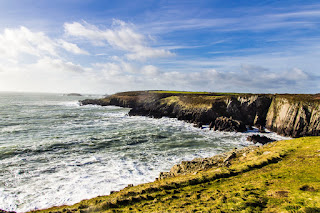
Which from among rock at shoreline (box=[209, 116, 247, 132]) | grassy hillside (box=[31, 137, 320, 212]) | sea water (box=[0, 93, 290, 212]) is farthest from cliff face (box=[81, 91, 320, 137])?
grassy hillside (box=[31, 137, 320, 212])

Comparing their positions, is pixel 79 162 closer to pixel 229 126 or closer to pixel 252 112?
pixel 229 126

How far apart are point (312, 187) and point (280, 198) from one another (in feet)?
6.66

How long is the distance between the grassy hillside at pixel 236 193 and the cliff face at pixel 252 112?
30822mm

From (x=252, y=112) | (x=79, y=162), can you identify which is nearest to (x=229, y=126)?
(x=252, y=112)

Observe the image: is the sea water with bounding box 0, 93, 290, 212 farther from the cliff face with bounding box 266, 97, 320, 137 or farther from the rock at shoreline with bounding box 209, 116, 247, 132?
the cliff face with bounding box 266, 97, 320, 137

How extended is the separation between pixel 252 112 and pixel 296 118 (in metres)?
12.8

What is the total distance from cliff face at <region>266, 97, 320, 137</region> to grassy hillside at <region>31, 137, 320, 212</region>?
30.3 metres

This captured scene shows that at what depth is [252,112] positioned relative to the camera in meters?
50.3

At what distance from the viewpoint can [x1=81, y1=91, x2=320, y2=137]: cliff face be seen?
3681 centimetres

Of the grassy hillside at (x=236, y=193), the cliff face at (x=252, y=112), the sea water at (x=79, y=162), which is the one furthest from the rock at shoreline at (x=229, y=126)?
the grassy hillside at (x=236, y=193)

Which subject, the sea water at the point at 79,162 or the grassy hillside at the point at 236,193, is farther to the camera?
the sea water at the point at 79,162

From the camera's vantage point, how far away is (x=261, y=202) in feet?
24.9

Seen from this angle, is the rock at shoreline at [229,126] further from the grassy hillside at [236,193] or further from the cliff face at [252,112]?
the grassy hillside at [236,193]

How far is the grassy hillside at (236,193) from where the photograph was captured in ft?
24.2
